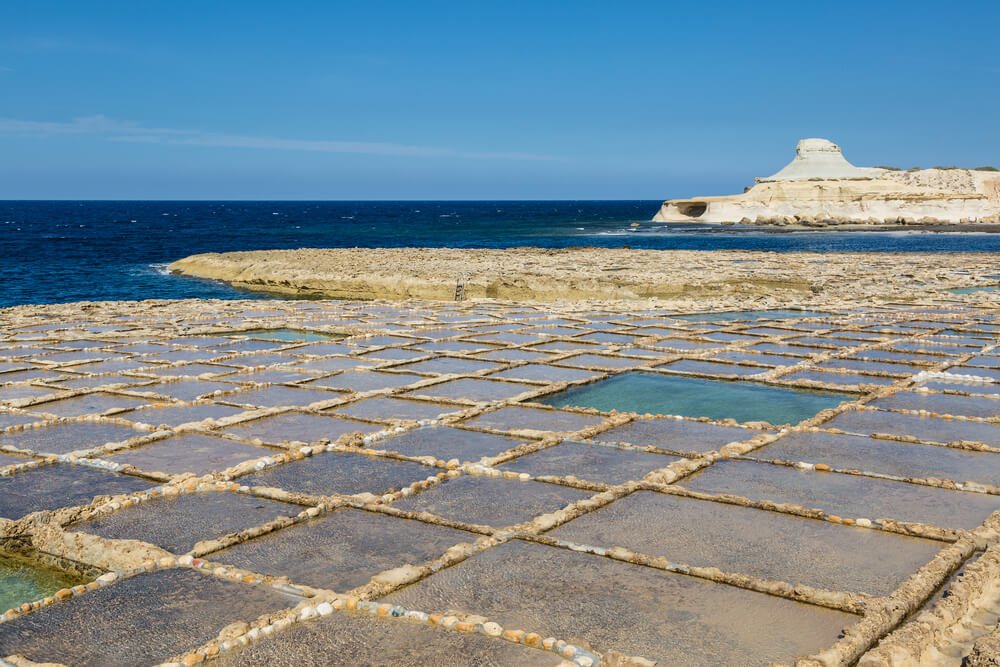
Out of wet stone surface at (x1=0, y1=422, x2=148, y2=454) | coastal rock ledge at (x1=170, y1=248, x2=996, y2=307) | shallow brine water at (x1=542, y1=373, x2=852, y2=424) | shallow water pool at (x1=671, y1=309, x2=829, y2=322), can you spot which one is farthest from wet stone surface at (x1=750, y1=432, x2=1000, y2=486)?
coastal rock ledge at (x1=170, y1=248, x2=996, y2=307)

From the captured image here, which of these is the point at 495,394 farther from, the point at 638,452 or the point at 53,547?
the point at 53,547

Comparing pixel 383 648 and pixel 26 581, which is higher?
pixel 383 648

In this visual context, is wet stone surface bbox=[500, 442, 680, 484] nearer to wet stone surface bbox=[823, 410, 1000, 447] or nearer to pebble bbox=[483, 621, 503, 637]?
wet stone surface bbox=[823, 410, 1000, 447]

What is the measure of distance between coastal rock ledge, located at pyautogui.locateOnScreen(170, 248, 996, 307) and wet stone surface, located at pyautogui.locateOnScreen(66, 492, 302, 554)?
8499 millimetres

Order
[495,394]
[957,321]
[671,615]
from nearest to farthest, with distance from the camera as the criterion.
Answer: [671,615] → [495,394] → [957,321]

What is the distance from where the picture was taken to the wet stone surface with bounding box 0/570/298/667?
7.55ft

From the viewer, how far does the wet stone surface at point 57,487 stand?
342cm

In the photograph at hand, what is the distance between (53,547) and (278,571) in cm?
89

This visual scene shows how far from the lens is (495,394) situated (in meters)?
5.50

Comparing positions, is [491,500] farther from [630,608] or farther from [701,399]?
[701,399]

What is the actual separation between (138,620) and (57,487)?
4.65ft

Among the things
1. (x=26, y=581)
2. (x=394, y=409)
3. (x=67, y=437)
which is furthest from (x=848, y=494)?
(x=67, y=437)

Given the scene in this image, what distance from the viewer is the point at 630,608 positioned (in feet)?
8.32

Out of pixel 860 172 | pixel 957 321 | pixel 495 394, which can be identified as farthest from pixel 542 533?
pixel 860 172
